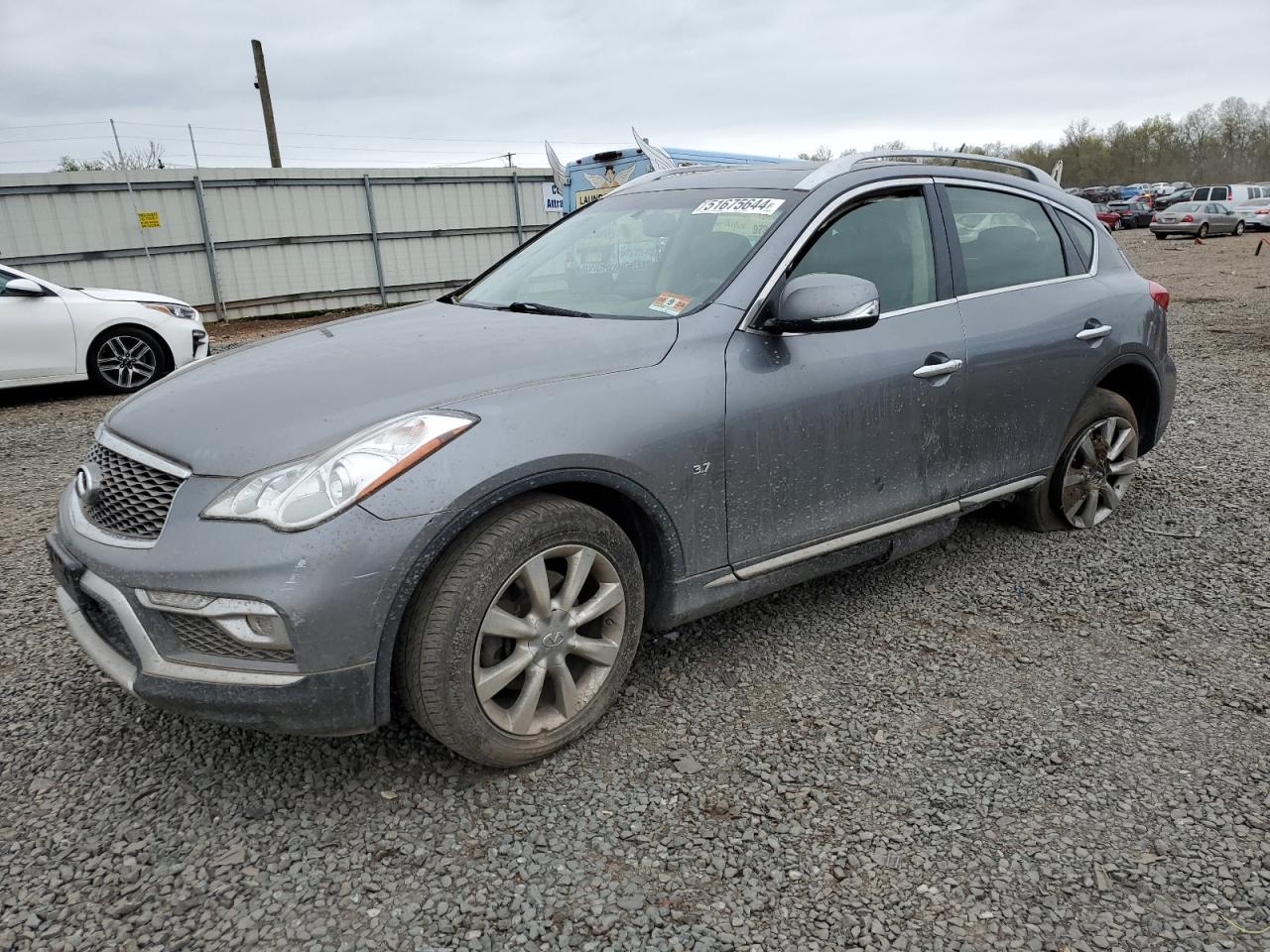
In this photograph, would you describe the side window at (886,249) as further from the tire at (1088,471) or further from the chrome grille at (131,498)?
the chrome grille at (131,498)

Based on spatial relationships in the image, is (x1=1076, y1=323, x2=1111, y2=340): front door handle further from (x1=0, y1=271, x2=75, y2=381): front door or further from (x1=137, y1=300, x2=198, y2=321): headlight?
(x1=0, y1=271, x2=75, y2=381): front door

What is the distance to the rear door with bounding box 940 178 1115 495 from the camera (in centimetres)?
346

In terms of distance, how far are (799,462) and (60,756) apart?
2.40 metres

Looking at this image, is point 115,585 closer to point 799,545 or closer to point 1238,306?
point 799,545

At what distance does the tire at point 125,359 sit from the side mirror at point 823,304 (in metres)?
7.97

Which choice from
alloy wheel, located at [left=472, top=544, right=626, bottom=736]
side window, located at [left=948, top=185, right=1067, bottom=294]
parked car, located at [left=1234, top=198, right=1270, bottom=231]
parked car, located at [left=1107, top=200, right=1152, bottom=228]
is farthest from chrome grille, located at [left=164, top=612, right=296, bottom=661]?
parked car, located at [left=1107, top=200, right=1152, bottom=228]

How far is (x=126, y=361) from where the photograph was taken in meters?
8.72

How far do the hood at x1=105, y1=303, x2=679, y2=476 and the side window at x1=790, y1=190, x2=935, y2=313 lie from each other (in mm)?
707

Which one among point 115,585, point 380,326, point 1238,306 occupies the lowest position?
point 1238,306

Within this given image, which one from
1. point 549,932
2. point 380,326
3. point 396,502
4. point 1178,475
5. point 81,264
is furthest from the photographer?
point 81,264

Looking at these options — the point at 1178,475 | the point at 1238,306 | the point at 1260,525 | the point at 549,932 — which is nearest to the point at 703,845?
the point at 549,932

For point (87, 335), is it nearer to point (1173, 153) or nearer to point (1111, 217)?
point (1111, 217)

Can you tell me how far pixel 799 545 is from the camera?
9.91 ft

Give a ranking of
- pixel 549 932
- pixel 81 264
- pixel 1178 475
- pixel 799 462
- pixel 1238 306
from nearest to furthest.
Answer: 1. pixel 549 932
2. pixel 799 462
3. pixel 1178 475
4. pixel 1238 306
5. pixel 81 264
